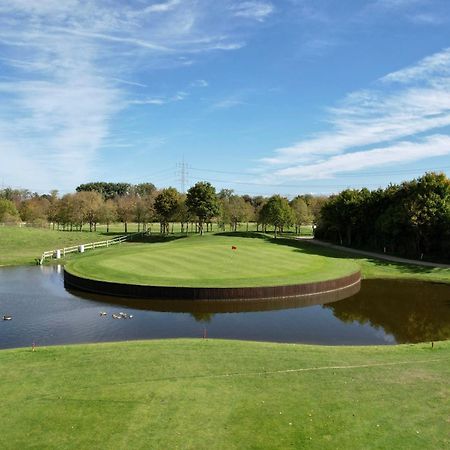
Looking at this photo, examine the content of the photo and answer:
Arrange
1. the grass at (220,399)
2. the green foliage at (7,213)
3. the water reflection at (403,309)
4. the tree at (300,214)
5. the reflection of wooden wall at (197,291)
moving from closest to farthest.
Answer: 1. the grass at (220,399)
2. the water reflection at (403,309)
3. the reflection of wooden wall at (197,291)
4. the tree at (300,214)
5. the green foliage at (7,213)

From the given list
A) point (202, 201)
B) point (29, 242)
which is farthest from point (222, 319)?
point (202, 201)

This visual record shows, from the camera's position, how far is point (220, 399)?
44.3 feet

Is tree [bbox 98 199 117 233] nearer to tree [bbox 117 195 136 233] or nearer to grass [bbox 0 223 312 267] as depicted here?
tree [bbox 117 195 136 233]

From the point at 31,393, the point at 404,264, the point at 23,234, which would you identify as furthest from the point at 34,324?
the point at 23,234

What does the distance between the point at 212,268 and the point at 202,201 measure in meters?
44.6

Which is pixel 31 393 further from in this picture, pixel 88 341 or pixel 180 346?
pixel 88 341

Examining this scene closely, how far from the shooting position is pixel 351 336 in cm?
2595

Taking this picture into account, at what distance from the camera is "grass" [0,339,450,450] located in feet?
36.3

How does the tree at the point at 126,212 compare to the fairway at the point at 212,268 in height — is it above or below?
above

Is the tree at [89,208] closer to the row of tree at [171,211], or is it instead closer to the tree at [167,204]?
the row of tree at [171,211]

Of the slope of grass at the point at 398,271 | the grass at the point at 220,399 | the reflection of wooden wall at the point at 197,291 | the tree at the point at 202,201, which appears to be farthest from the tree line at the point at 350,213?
the grass at the point at 220,399

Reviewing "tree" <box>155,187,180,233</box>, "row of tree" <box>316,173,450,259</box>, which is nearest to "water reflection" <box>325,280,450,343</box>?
"row of tree" <box>316,173,450,259</box>

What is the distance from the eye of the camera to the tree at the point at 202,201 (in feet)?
278

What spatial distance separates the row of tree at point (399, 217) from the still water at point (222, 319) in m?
21.0
